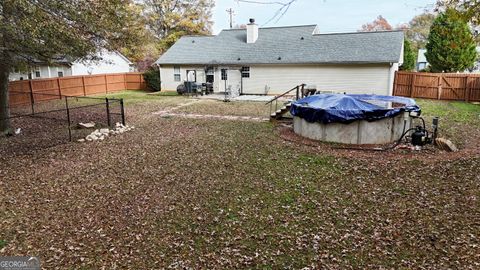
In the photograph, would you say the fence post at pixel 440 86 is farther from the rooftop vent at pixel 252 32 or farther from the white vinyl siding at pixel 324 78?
the rooftop vent at pixel 252 32

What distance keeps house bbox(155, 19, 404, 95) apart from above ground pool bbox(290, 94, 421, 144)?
9.69 m

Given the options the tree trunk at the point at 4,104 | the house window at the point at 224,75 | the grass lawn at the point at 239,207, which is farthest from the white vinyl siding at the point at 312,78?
the tree trunk at the point at 4,104

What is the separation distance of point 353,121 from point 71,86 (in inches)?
776

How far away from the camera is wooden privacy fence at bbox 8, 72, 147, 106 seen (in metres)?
18.9

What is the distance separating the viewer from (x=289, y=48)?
22141 millimetres

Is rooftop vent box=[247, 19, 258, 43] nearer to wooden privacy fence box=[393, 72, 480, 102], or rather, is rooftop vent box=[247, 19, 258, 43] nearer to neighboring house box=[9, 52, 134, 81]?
neighboring house box=[9, 52, 134, 81]

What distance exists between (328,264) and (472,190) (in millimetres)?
Result: 3908

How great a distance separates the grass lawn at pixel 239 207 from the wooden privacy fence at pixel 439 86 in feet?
36.5

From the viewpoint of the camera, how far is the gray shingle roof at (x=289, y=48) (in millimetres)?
19547

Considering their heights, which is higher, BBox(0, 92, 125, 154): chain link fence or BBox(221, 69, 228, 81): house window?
BBox(221, 69, 228, 81): house window

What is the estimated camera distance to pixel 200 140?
412 inches

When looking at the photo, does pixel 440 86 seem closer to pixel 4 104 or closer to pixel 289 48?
pixel 289 48

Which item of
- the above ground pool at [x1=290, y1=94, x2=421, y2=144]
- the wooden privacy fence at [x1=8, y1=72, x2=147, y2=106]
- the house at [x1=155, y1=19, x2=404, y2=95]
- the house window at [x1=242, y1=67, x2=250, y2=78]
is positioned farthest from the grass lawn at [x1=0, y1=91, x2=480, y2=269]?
the house window at [x1=242, y1=67, x2=250, y2=78]

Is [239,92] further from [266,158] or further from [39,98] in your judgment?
[266,158]
